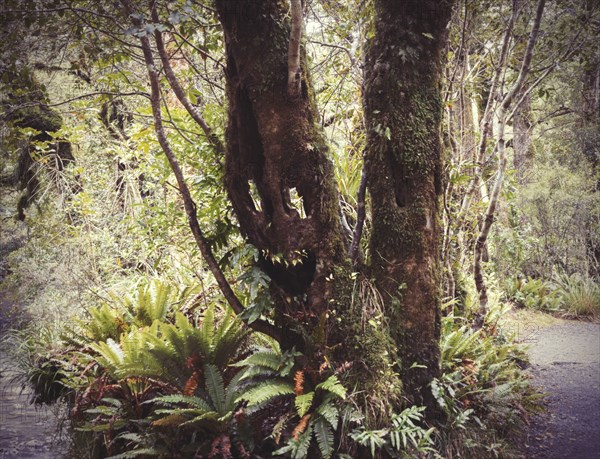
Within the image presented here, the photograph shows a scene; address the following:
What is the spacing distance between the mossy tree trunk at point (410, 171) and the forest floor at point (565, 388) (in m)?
1.29

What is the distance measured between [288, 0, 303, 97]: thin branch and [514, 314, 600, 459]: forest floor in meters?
3.65

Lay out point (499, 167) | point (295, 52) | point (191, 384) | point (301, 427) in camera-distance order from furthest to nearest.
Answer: point (499, 167) < point (191, 384) < point (295, 52) < point (301, 427)

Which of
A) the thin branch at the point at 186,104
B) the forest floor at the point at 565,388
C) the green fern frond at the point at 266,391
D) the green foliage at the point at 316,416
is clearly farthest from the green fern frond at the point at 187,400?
the forest floor at the point at 565,388

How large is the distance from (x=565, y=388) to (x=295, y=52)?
480 centimetres

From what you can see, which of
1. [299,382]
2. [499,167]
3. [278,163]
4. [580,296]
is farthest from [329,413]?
[580,296]

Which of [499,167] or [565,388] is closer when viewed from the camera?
[499,167]

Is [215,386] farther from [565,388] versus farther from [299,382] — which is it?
[565,388]

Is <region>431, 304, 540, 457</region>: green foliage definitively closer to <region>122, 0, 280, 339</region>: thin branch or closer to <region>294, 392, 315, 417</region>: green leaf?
<region>294, 392, 315, 417</region>: green leaf

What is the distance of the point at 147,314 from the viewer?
5.74m

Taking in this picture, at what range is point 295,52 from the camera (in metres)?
3.54

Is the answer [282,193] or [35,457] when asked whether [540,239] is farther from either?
[35,457]

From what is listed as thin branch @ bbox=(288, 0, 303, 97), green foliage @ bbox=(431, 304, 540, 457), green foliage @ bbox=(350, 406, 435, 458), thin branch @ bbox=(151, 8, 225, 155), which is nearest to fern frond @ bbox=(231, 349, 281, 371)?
green foliage @ bbox=(350, 406, 435, 458)

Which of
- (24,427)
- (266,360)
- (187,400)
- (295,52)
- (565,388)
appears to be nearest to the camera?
(295,52)

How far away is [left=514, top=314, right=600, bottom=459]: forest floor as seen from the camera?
4.05 metres
